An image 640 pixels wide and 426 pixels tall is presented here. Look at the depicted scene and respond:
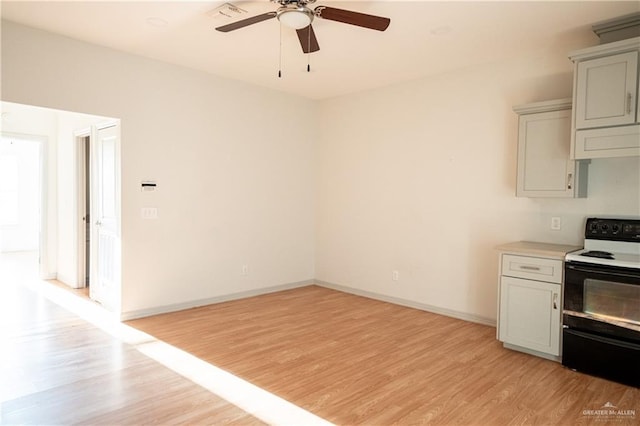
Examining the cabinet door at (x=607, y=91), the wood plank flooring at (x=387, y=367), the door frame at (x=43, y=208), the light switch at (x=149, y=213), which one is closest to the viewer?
the wood plank flooring at (x=387, y=367)

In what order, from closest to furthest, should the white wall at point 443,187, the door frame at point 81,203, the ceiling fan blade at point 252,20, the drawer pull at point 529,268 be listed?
the ceiling fan blade at point 252,20 < the drawer pull at point 529,268 < the white wall at point 443,187 < the door frame at point 81,203

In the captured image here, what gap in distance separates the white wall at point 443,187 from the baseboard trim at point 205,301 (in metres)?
0.64

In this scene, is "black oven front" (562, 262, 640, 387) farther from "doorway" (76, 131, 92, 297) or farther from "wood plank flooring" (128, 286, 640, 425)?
"doorway" (76, 131, 92, 297)

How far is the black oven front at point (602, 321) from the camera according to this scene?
113 inches

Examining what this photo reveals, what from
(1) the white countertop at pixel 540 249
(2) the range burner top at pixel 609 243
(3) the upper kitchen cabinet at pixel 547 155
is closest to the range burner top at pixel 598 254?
(2) the range burner top at pixel 609 243

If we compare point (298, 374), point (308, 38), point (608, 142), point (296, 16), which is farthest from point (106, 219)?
point (608, 142)

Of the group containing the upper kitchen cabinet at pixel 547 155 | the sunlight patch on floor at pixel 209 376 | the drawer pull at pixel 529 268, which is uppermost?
the upper kitchen cabinet at pixel 547 155

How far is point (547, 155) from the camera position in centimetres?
356

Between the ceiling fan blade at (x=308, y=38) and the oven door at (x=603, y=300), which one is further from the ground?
the ceiling fan blade at (x=308, y=38)

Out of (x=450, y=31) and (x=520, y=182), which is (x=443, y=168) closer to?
(x=520, y=182)

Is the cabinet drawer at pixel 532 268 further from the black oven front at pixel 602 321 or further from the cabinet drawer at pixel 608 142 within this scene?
the cabinet drawer at pixel 608 142

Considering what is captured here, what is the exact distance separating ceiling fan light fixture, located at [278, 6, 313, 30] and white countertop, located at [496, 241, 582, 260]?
8.47 feet

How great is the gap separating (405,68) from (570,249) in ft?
8.34

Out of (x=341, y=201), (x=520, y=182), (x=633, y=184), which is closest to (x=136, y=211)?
(x=341, y=201)
